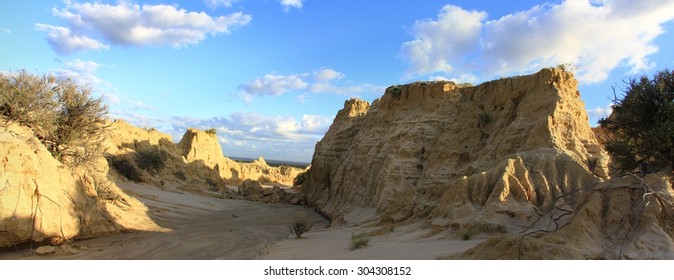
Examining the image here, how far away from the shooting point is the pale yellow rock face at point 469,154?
1112 cm

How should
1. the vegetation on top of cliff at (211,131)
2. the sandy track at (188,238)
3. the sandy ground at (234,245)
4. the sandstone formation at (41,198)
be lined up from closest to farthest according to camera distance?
the sandy ground at (234,245) < the sandstone formation at (41,198) < the sandy track at (188,238) < the vegetation on top of cliff at (211,131)

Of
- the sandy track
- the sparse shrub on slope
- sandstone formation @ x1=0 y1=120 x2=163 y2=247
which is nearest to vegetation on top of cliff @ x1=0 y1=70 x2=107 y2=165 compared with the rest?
sandstone formation @ x1=0 y1=120 x2=163 y2=247

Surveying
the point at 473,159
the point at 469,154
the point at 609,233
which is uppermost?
the point at 469,154

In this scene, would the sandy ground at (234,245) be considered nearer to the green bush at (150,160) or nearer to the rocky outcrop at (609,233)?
the rocky outcrop at (609,233)

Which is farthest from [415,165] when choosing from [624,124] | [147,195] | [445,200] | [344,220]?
[147,195]

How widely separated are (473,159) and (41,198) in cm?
1326

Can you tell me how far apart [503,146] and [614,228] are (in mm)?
8248

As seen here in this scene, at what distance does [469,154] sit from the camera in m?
16.1

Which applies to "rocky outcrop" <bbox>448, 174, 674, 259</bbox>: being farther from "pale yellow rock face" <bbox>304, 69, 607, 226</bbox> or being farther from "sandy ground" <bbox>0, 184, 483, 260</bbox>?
"pale yellow rock face" <bbox>304, 69, 607, 226</bbox>

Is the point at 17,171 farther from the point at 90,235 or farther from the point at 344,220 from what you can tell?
the point at 344,220

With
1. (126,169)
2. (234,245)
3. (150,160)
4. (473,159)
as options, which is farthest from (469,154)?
(150,160)

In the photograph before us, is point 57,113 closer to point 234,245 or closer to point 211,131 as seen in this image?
point 234,245

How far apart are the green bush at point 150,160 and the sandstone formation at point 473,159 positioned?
12.1m

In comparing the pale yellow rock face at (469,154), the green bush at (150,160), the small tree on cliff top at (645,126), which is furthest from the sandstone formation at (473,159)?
the green bush at (150,160)
